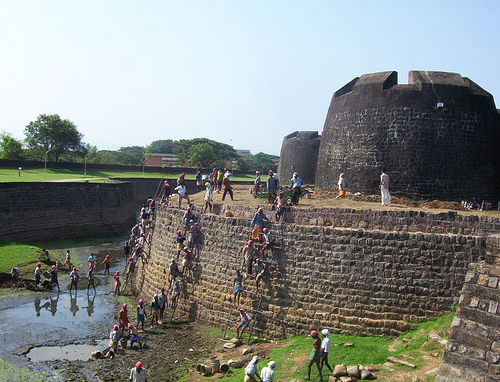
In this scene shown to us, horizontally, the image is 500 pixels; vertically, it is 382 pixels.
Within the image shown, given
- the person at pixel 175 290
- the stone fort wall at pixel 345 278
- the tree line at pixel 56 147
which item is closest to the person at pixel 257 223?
the stone fort wall at pixel 345 278

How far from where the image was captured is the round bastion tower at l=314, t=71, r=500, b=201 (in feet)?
58.6

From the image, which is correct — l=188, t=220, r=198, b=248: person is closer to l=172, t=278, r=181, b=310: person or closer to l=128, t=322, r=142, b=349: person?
l=172, t=278, r=181, b=310: person

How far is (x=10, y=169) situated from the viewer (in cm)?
4119

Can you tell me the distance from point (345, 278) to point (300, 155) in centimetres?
Result: 1998

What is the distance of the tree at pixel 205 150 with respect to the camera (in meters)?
71.9

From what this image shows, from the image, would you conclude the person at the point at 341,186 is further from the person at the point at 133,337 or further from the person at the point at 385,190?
the person at the point at 133,337

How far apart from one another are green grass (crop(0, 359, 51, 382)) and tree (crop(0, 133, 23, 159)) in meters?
44.3

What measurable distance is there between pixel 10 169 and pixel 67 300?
1097 inches

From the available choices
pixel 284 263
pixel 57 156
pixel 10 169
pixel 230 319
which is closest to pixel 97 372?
pixel 230 319

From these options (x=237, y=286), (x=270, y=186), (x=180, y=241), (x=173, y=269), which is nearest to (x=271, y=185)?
(x=270, y=186)

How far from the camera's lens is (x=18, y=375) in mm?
10945

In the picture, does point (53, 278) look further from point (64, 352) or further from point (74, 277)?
point (64, 352)

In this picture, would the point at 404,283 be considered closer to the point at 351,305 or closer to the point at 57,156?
the point at 351,305

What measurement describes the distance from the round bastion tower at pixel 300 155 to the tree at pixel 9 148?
→ 3091cm
